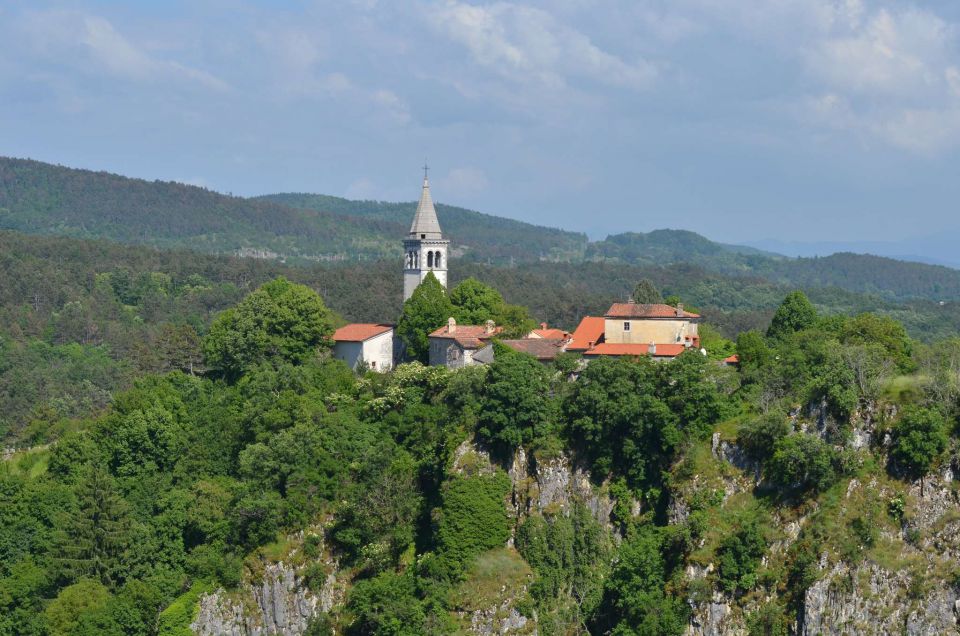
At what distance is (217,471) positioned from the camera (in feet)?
193

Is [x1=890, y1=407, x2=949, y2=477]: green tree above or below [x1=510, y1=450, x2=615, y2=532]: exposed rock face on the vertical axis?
above

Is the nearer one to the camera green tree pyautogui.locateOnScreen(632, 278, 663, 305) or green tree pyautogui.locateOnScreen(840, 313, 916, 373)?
green tree pyautogui.locateOnScreen(840, 313, 916, 373)

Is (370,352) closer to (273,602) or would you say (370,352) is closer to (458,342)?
(458,342)

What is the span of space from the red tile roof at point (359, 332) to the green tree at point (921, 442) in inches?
1221

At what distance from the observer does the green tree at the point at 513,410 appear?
1980 inches

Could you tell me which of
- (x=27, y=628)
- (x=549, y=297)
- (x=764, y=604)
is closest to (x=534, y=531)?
(x=764, y=604)

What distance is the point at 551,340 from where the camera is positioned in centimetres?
6041

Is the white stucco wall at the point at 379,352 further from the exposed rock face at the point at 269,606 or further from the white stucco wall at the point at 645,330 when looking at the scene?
the exposed rock face at the point at 269,606

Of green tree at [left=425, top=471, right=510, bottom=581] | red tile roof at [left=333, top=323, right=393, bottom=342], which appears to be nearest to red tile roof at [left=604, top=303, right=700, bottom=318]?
green tree at [left=425, top=471, right=510, bottom=581]

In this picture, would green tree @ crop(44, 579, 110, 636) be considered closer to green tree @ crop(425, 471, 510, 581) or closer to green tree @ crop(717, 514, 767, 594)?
green tree @ crop(425, 471, 510, 581)

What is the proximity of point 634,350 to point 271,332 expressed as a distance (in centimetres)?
2131

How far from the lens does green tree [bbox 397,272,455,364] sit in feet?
212

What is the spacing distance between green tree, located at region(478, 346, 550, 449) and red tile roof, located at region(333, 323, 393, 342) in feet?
52.2

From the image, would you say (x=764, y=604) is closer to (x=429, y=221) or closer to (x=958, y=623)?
(x=958, y=623)
